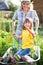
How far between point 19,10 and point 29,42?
511 mm

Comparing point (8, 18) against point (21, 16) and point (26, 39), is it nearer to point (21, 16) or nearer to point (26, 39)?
point (21, 16)

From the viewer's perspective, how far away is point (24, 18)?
5.85m

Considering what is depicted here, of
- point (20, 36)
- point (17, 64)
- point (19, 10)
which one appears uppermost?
point (19, 10)

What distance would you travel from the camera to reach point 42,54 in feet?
19.7

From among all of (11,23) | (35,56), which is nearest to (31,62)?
(35,56)

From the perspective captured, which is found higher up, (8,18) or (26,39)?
(8,18)

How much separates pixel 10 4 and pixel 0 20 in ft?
0.94

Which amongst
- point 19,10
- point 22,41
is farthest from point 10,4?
point 22,41

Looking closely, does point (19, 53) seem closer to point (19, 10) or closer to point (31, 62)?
point (31, 62)

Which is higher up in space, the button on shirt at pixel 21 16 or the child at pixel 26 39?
the button on shirt at pixel 21 16

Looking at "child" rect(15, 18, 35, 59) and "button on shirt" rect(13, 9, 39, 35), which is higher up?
"button on shirt" rect(13, 9, 39, 35)

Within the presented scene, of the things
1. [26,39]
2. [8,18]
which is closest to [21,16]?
[8,18]

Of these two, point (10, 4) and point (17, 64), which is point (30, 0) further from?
point (17, 64)

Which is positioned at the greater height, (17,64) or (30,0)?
(30,0)
